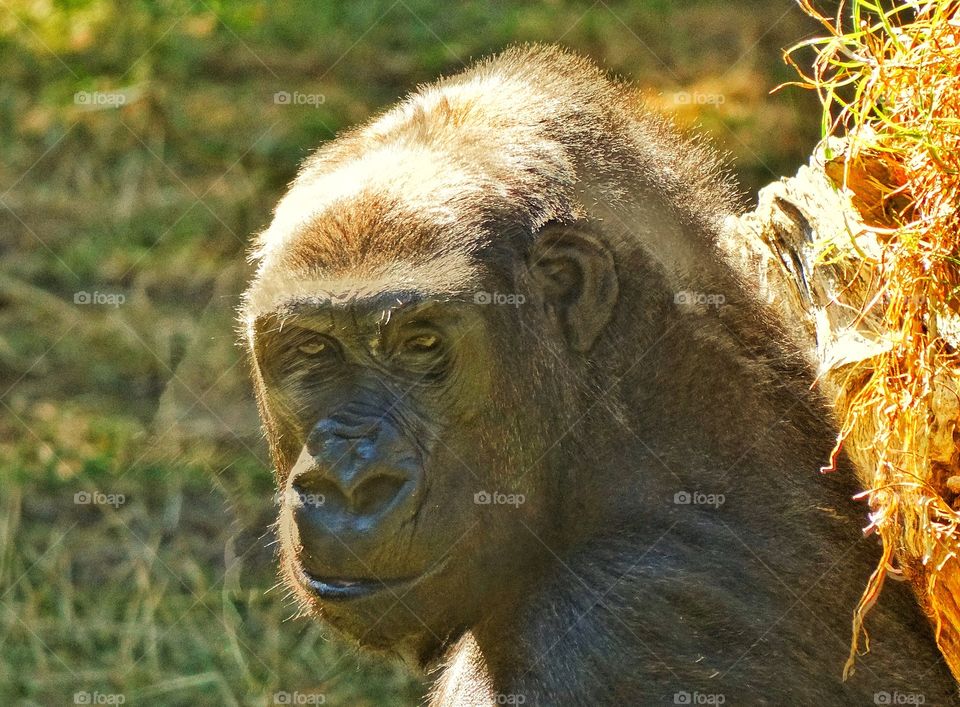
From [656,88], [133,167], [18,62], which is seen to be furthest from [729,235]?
[18,62]

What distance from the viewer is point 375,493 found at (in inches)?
134

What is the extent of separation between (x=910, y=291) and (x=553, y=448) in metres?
1.14

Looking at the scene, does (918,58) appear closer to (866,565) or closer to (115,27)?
(866,565)

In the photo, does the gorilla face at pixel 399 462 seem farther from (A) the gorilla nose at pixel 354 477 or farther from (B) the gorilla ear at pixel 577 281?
(B) the gorilla ear at pixel 577 281

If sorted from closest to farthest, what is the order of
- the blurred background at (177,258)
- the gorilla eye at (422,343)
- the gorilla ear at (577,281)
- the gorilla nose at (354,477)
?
the gorilla nose at (354,477) < the gorilla eye at (422,343) < the gorilla ear at (577,281) < the blurred background at (177,258)

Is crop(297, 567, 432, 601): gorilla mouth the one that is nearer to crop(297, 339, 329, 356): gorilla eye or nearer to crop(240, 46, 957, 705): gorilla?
crop(240, 46, 957, 705): gorilla

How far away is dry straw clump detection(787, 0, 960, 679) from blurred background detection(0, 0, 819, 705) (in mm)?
3889

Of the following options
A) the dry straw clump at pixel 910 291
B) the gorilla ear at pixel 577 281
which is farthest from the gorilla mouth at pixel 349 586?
the dry straw clump at pixel 910 291

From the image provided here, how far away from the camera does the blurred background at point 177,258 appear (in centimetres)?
693

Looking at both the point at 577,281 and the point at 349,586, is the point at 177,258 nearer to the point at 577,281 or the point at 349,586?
the point at 577,281

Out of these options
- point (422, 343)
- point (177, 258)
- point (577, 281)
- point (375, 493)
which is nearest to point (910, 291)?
point (577, 281)

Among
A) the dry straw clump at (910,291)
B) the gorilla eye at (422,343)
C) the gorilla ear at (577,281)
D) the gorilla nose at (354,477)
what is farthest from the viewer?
the gorilla ear at (577,281)

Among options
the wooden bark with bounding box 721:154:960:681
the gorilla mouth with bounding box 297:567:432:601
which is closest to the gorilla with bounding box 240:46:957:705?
the gorilla mouth with bounding box 297:567:432:601

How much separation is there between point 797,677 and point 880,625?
313 millimetres
